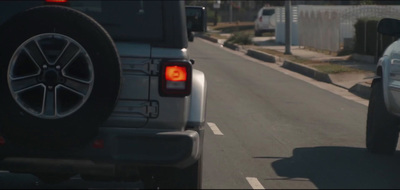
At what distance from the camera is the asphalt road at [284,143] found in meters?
8.23

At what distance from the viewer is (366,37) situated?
25922 mm

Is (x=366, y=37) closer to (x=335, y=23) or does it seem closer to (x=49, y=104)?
(x=335, y=23)

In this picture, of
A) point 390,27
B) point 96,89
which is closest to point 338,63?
point 390,27

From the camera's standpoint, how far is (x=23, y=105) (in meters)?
5.76

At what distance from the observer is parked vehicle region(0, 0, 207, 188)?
5738 millimetres

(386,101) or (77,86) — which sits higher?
(77,86)

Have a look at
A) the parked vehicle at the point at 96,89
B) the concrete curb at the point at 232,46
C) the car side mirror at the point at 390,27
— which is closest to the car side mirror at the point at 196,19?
the parked vehicle at the point at 96,89

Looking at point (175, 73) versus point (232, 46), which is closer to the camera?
point (175, 73)

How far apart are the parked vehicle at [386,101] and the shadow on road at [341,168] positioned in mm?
189

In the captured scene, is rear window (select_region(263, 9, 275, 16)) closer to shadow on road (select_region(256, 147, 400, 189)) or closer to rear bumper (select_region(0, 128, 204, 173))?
shadow on road (select_region(256, 147, 400, 189))

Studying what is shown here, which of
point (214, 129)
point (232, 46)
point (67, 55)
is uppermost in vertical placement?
point (67, 55)

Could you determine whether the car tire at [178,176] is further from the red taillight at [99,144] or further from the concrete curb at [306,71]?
the concrete curb at [306,71]

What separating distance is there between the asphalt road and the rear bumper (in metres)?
1.76

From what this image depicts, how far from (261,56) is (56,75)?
2562 cm
